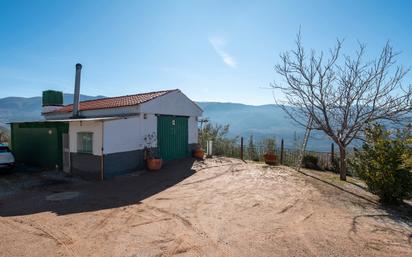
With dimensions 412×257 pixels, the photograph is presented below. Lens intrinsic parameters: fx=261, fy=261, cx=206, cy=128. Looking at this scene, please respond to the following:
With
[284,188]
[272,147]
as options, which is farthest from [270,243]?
[272,147]

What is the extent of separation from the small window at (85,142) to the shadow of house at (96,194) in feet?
5.32

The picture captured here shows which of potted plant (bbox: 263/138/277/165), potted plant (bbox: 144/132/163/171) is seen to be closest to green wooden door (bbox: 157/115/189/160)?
potted plant (bbox: 144/132/163/171)

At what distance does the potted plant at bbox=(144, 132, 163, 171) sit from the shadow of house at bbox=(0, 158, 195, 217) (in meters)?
0.47

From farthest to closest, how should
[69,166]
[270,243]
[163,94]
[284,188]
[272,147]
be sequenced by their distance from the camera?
[272,147] < [163,94] < [69,166] < [284,188] < [270,243]

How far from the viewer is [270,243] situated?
4.71 m

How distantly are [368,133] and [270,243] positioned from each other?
5371 millimetres

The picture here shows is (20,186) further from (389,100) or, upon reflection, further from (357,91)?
(389,100)

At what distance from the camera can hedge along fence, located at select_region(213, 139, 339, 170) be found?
1340 cm

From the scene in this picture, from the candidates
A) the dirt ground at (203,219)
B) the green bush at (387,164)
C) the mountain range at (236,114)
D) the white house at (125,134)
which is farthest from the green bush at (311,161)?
the mountain range at (236,114)

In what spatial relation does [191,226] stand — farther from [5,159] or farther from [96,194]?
[5,159]

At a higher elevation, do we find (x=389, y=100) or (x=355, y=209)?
(x=389, y=100)

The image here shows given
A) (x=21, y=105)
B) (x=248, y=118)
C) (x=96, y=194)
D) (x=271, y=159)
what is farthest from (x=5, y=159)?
(x=248, y=118)

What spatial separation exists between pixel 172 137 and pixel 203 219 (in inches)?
327

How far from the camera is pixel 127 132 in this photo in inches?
443
